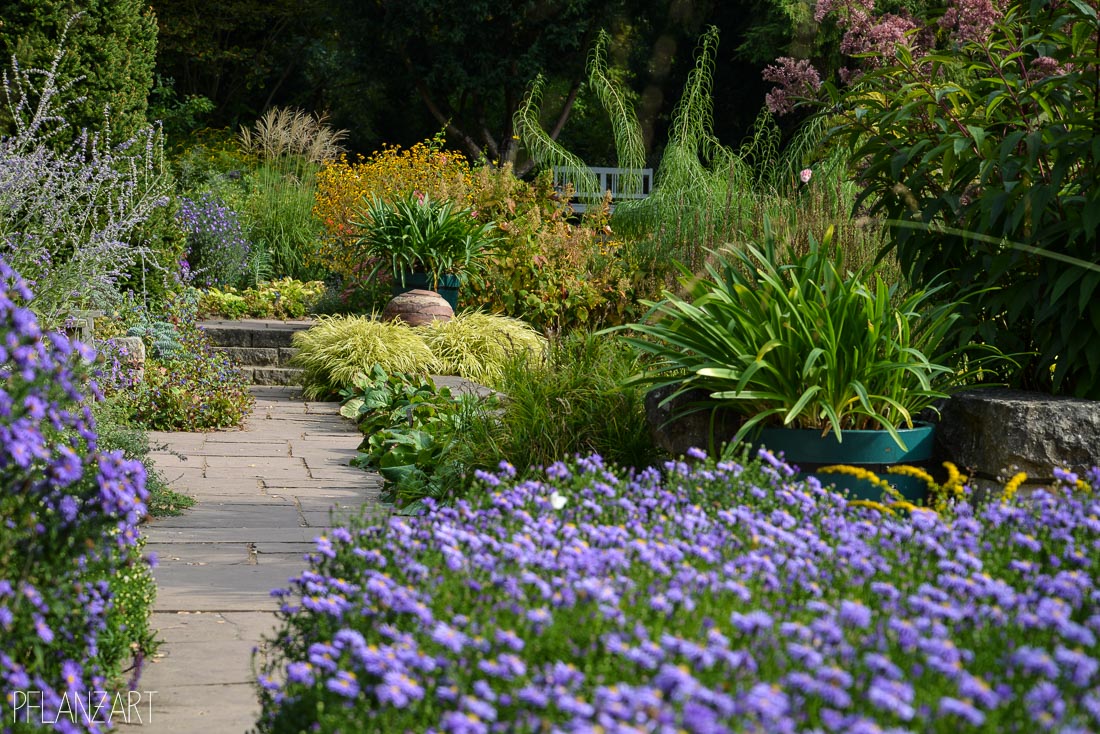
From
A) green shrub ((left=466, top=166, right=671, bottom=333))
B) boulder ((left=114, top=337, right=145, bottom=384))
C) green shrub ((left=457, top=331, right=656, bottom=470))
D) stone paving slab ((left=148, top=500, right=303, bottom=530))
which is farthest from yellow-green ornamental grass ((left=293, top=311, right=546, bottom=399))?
stone paving slab ((left=148, top=500, right=303, bottom=530))

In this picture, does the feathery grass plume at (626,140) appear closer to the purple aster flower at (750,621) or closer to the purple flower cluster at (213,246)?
the purple flower cluster at (213,246)

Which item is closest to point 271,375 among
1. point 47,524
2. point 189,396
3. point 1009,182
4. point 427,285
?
point 427,285

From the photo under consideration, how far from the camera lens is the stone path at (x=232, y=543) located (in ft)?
8.32

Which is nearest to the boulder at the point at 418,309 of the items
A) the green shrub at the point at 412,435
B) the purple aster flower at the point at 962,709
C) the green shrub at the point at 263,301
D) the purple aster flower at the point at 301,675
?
the green shrub at the point at 412,435

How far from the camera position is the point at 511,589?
178 cm

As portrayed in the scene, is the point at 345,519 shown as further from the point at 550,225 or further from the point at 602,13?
the point at 602,13

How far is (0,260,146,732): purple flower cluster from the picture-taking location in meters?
1.83

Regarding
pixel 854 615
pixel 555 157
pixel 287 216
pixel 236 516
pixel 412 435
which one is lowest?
pixel 236 516

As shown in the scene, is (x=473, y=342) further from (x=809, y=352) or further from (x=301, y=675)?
(x=301, y=675)

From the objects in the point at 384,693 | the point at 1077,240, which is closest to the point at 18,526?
the point at 384,693

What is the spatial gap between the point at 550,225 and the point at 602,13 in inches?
356

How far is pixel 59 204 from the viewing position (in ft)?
18.6

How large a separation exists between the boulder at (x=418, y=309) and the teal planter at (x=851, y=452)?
17.4 ft

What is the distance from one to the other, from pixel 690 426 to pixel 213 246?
334 inches
